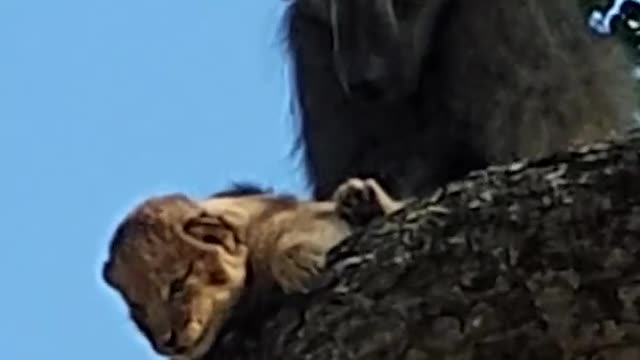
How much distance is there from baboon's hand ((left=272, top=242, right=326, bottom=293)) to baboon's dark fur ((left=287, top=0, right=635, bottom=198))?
1.43 meters

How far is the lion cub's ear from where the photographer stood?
3.21m

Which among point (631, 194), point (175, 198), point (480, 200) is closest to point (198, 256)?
point (175, 198)

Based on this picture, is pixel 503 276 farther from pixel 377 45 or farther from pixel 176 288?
pixel 377 45

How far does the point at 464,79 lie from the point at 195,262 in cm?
162

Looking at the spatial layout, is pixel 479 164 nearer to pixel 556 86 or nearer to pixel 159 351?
pixel 556 86

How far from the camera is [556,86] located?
187 inches

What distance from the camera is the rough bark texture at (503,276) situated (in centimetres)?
261

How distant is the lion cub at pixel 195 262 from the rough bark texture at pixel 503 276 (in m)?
0.24

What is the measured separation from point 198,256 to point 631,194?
79 centimetres

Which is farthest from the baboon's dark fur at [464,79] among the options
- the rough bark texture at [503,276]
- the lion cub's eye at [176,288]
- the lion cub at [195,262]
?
the rough bark texture at [503,276]

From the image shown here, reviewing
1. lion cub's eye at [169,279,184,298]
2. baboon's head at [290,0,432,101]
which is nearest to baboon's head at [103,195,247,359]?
lion cub's eye at [169,279,184,298]

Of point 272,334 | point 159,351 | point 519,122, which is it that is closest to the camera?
point 272,334

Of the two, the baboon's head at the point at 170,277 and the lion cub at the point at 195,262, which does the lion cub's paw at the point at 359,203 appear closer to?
the lion cub at the point at 195,262

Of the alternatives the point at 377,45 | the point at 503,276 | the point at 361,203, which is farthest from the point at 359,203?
the point at 377,45
